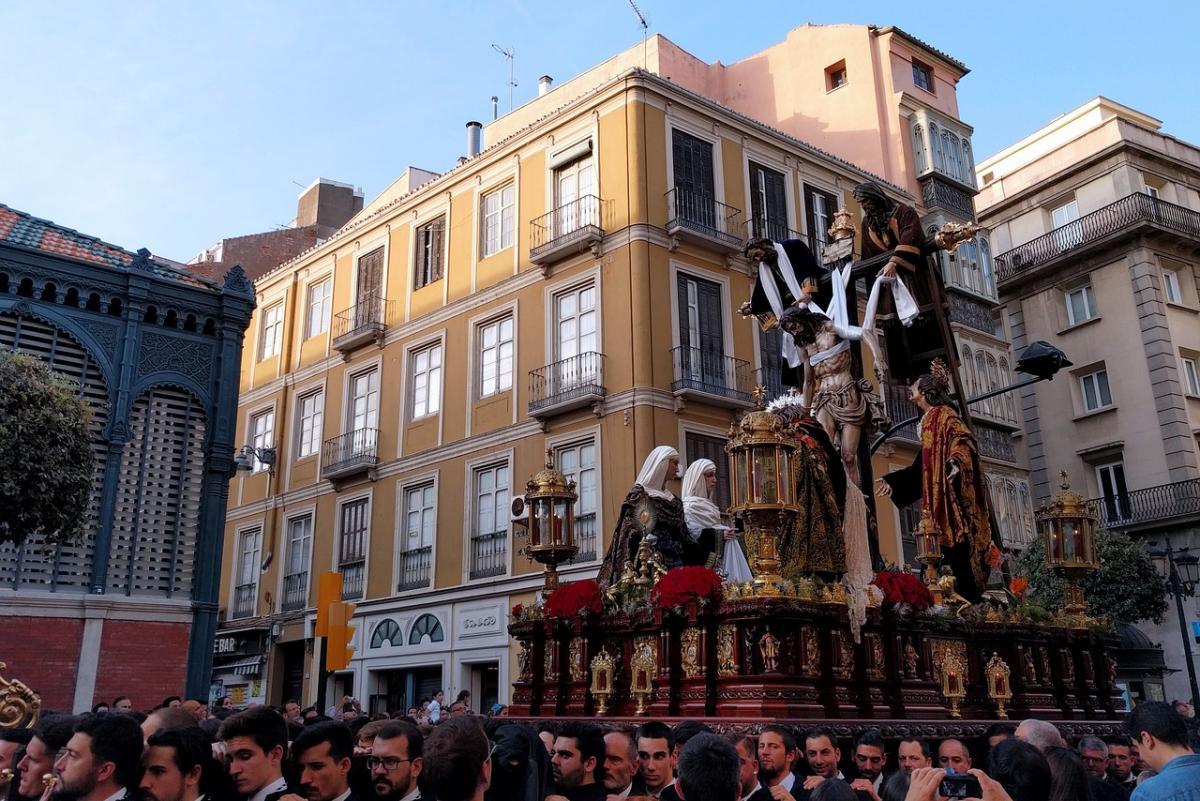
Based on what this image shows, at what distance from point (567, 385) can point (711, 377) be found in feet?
11.6

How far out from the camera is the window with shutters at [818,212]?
2857 cm

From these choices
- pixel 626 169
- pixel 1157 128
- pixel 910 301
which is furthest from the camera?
pixel 1157 128

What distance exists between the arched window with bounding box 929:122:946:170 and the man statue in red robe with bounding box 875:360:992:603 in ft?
77.6

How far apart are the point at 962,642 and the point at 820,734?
3364 millimetres

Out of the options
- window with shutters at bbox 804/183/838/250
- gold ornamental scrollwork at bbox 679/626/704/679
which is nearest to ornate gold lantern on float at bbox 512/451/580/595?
gold ornamental scrollwork at bbox 679/626/704/679

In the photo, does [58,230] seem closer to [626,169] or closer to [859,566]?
[626,169]

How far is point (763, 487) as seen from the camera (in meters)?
8.31

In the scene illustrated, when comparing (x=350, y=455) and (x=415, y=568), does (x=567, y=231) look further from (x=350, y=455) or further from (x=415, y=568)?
(x=415, y=568)

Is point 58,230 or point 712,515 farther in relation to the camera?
point 58,230

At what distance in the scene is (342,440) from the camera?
31.3 m

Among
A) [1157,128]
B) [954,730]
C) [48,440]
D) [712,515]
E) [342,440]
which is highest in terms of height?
[1157,128]

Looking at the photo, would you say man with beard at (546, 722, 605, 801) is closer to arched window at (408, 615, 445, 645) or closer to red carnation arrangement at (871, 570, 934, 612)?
red carnation arrangement at (871, 570, 934, 612)

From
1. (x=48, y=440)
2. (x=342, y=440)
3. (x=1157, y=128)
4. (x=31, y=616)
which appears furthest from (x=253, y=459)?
(x=1157, y=128)

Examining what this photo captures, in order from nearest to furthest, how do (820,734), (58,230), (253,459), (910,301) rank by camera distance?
(820,734) → (910,301) → (58,230) → (253,459)
